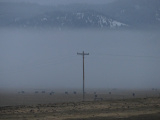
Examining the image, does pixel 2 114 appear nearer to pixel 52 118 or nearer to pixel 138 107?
pixel 52 118

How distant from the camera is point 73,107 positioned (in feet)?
179

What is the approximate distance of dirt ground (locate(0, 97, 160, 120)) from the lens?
148ft

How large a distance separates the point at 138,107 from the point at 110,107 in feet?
15.5

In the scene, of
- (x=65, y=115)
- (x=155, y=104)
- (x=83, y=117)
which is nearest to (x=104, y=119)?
(x=83, y=117)

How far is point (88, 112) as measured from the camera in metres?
49.8

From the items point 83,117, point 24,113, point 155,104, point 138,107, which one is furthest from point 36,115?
point 155,104

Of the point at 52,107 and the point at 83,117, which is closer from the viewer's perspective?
the point at 83,117

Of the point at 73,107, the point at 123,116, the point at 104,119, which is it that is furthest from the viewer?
the point at 73,107

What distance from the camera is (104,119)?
Result: 43312 mm

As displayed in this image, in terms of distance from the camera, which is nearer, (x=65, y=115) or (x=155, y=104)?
(x=65, y=115)

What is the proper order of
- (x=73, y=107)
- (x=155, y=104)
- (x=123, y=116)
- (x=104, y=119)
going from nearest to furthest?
(x=104, y=119)
(x=123, y=116)
(x=73, y=107)
(x=155, y=104)

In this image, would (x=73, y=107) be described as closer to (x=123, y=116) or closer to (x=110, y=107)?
(x=110, y=107)

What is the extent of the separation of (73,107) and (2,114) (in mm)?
11968

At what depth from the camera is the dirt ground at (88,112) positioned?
45.1 m
